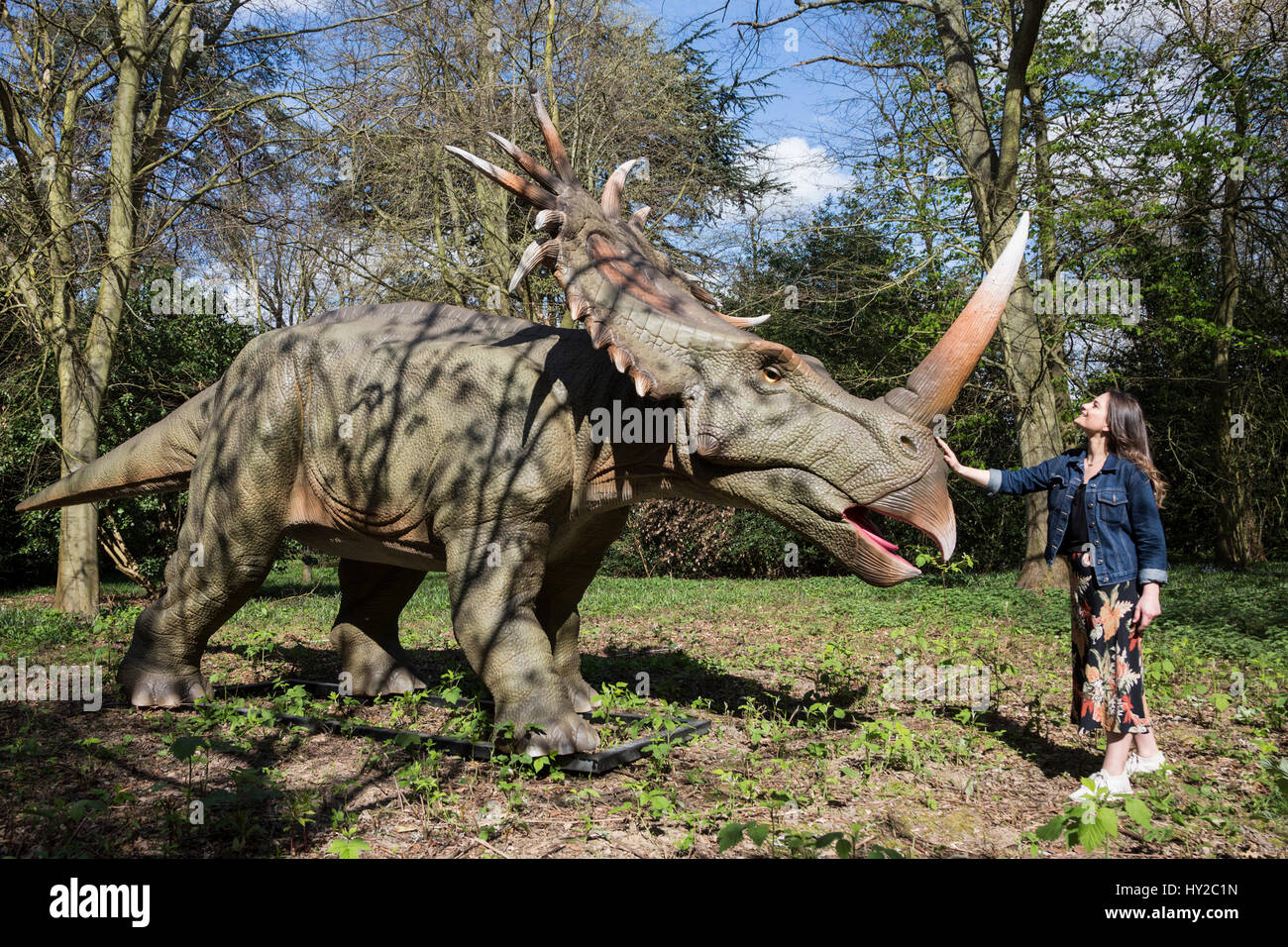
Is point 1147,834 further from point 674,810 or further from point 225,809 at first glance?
point 225,809

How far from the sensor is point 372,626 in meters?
5.33

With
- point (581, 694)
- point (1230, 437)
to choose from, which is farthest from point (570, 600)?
point (1230, 437)

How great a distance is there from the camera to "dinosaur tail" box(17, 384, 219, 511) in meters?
4.89

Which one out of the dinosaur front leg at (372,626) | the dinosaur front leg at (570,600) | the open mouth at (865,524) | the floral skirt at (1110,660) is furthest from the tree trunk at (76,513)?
the floral skirt at (1110,660)

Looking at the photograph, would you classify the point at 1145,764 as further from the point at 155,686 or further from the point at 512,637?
the point at 155,686

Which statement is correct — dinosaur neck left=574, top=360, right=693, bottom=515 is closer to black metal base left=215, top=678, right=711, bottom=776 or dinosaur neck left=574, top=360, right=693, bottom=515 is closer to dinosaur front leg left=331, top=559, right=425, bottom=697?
black metal base left=215, top=678, right=711, bottom=776

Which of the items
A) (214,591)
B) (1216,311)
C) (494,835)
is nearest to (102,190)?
(214,591)

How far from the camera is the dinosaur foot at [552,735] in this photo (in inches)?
144

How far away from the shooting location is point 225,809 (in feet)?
11.0

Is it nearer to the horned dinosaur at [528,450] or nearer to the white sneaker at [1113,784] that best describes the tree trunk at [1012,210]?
the white sneaker at [1113,784]

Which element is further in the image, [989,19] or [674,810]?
[989,19]

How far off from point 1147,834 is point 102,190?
9931 mm

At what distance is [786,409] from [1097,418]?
138cm

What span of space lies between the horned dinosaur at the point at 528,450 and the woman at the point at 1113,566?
64cm
